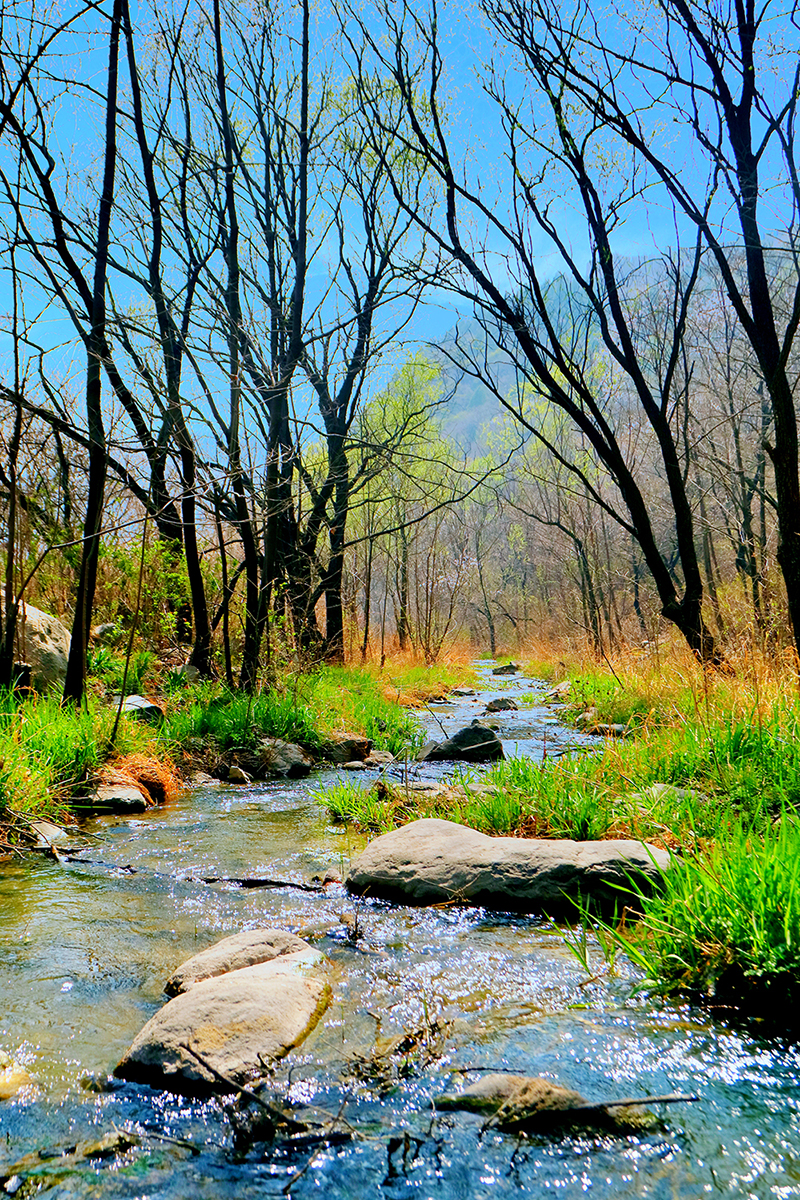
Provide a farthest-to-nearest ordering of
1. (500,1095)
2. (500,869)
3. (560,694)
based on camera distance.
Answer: (560,694)
(500,869)
(500,1095)

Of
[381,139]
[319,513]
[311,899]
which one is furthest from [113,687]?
[381,139]

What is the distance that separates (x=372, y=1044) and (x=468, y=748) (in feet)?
14.4

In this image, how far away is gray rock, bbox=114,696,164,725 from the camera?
620cm

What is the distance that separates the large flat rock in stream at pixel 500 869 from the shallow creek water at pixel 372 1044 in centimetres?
11

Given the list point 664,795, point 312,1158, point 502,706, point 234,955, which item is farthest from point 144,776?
point 502,706

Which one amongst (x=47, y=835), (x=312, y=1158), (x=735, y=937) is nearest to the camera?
(x=312, y=1158)

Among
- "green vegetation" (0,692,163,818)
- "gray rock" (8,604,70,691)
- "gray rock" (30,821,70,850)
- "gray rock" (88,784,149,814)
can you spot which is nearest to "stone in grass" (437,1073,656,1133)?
"gray rock" (30,821,70,850)

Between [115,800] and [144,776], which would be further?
[144,776]

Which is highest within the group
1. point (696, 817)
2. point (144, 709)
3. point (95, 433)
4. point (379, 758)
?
point (95, 433)

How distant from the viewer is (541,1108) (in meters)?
1.53

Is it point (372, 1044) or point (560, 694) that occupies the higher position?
point (560, 694)

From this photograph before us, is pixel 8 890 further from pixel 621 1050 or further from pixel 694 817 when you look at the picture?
pixel 694 817

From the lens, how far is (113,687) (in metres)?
7.37

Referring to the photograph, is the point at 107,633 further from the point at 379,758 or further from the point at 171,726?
the point at 379,758
